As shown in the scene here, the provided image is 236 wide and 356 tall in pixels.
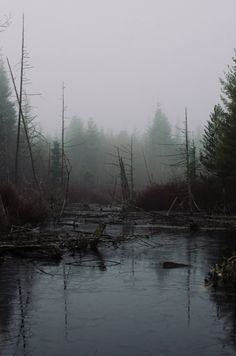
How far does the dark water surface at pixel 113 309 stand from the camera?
727cm

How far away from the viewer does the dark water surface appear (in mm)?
7266

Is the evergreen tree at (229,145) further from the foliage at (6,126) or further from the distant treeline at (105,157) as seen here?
the foliage at (6,126)

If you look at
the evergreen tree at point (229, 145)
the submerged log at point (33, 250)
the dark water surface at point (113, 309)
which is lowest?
the dark water surface at point (113, 309)

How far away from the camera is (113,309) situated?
9258 mm

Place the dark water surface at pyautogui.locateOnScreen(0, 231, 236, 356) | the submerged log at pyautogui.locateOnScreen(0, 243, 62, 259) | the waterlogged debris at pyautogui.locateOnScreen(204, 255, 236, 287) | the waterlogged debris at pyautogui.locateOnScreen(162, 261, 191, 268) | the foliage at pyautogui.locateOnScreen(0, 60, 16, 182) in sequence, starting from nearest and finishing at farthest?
the dark water surface at pyautogui.locateOnScreen(0, 231, 236, 356) → the waterlogged debris at pyautogui.locateOnScreen(204, 255, 236, 287) → the waterlogged debris at pyautogui.locateOnScreen(162, 261, 191, 268) → the submerged log at pyautogui.locateOnScreen(0, 243, 62, 259) → the foliage at pyautogui.locateOnScreen(0, 60, 16, 182)

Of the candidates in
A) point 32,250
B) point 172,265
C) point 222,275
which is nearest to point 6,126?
point 32,250

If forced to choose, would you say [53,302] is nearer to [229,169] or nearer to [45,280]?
[45,280]

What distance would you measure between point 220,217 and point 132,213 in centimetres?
598

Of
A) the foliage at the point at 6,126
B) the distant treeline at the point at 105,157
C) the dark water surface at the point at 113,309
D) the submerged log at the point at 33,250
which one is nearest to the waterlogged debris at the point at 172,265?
the dark water surface at the point at 113,309

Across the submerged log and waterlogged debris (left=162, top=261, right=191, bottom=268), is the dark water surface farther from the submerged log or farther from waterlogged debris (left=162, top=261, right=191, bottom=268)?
the submerged log

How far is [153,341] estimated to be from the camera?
Result: 7449 mm

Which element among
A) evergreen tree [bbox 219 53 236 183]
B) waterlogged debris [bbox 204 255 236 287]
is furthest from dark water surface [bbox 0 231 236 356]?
evergreen tree [bbox 219 53 236 183]

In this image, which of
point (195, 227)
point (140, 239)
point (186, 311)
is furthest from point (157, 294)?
point (195, 227)

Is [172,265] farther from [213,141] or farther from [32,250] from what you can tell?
[213,141]
